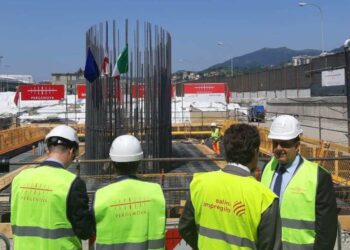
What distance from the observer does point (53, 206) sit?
3277 millimetres

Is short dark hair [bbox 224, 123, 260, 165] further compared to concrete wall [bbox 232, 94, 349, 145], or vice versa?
concrete wall [bbox 232, 94, 349, 145]

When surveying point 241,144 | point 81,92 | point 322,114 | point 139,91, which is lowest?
point 241,144

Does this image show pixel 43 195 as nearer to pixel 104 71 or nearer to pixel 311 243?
pixel 311 243

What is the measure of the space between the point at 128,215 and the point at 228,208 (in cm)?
71

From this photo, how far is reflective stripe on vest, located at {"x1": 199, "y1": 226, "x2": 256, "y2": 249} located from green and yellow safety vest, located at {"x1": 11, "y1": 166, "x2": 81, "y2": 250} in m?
0.92

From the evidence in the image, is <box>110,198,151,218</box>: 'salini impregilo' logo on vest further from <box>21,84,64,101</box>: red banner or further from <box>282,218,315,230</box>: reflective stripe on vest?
<box>21,84,64,101</box>: red banner

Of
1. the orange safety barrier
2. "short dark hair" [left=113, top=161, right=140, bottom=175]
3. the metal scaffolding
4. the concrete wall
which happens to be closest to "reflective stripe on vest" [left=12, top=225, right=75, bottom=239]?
"short dark hair" [left=113, top=161, right=140, bottom=175]

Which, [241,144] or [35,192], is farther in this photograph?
[35,192]

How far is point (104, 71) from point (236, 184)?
11.4m

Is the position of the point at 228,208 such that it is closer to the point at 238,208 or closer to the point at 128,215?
the point at 238,208

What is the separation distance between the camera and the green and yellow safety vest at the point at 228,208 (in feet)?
9.20

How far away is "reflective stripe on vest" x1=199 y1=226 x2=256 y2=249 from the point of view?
2.86 m

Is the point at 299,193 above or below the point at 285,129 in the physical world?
below

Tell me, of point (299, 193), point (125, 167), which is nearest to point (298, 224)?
point (299, 193)
